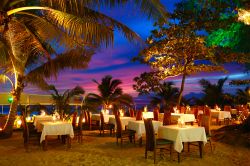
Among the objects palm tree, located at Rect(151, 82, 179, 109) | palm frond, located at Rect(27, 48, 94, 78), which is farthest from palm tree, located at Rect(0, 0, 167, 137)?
palm tree, located at Rect(151, 82, 179, 109)

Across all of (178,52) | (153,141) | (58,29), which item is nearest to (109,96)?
(178,52)

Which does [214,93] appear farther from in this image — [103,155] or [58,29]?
[58,29]

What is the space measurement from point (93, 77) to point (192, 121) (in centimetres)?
726

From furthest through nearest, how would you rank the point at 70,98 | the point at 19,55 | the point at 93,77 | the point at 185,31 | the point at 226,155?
the point at 93,77, the point at 70,98, the point at 185,31, the point at 19,55, the point at 226,155

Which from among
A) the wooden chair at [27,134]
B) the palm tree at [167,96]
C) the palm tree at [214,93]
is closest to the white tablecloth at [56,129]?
the wooden chair at [27,134]

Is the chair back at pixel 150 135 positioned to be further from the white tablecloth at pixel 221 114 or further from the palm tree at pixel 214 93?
the palm tree at pixel 214 93

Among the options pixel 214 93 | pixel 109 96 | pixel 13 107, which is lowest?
pixel 13 107

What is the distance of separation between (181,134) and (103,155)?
1839mm

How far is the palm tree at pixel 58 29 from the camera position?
22.3 ft

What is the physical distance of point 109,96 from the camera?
17797 mm

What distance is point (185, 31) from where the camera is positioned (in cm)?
1321

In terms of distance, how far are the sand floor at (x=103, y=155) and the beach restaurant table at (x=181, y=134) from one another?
0.39 meters

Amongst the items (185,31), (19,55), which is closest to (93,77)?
(185,31)

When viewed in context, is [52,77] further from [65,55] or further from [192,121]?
[192,121]
